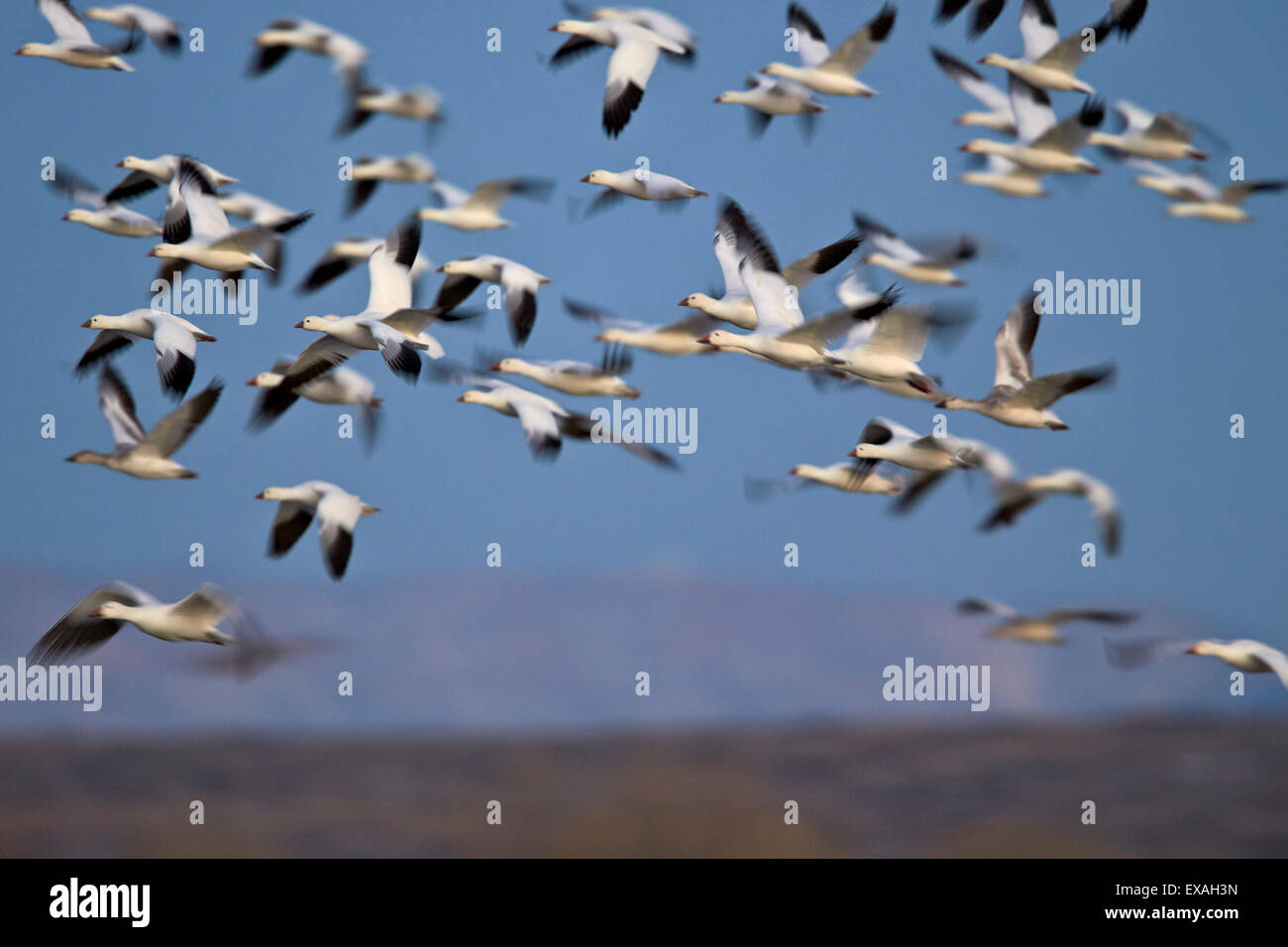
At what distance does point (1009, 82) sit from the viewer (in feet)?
37.4

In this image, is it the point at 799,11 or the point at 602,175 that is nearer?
the point at 602,175

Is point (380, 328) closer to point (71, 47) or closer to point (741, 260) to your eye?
point (741, 260)

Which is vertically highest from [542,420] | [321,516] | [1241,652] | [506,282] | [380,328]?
[506,282]

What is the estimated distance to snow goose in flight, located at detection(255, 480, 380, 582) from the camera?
9734 millimetres

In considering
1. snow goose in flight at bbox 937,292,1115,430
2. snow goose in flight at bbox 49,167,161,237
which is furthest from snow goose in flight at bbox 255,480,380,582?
snow goose in flight at bbox 937,292,1115,430

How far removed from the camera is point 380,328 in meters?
9.24

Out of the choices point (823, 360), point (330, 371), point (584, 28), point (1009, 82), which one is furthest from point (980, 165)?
point (330, 371)

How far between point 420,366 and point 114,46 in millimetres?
3798

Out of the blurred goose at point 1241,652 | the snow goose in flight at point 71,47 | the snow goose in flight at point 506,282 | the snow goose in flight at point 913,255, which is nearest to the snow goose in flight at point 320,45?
the snow goose in flight at point 71,47

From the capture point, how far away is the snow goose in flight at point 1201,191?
38.3ft

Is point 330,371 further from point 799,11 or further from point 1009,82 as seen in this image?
point 1009,82

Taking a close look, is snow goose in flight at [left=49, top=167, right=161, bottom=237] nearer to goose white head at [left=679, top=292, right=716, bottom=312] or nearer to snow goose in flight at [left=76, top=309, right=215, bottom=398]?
snow goose in flight at [left=76, top=309, right=215, bottom=398]

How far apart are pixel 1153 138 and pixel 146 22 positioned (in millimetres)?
7097

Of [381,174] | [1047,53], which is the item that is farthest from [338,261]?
[1047,53]
